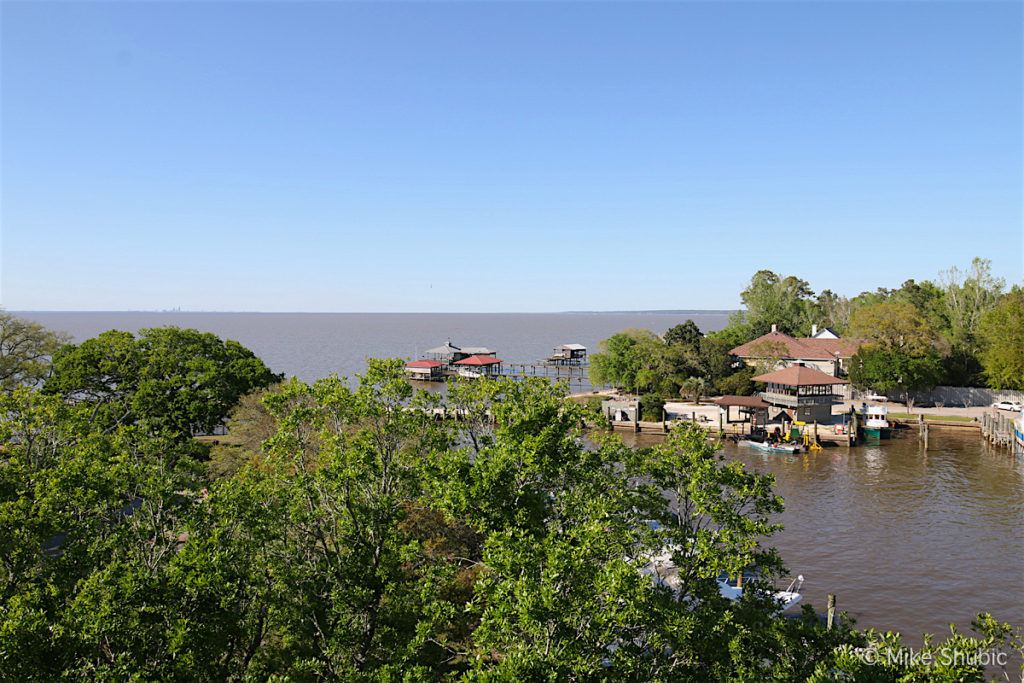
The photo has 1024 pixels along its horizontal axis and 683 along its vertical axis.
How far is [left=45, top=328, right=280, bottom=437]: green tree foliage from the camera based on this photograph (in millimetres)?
42312

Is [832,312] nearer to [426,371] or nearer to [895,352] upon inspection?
[895,352]

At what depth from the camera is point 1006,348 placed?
211ft

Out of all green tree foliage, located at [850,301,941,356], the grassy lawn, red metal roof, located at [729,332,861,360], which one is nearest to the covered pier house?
the grassy lawn

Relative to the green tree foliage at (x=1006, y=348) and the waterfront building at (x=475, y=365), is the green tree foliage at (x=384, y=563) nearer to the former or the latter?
the green tree foliage at (x=1006, y=348)

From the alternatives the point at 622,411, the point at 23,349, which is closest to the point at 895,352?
the point at 622,411

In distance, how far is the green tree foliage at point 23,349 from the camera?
4742 centimetres

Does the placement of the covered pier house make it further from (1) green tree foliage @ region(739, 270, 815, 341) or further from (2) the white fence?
(1) green tree foliage @ region(739, 270, 815, 341)

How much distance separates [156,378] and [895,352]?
71347 millimetres

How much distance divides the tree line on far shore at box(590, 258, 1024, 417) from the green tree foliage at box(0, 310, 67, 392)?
5313cm

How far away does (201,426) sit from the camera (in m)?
44.1

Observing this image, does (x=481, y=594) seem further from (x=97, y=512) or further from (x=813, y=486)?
(x=813, y=486)

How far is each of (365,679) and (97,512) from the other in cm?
746

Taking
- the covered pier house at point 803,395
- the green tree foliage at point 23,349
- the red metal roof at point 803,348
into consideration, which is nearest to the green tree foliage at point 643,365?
the red metal roof at point 803,348

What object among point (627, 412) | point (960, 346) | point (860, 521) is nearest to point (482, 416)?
point (860, 521)
